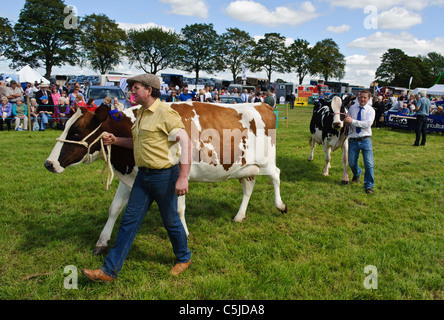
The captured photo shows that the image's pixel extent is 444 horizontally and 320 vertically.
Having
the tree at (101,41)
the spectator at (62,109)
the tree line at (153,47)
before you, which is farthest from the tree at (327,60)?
the spectator at (62,109)

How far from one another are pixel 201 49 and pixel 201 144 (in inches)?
2784

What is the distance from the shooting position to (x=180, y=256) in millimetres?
3277

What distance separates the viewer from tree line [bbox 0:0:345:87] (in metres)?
46.5

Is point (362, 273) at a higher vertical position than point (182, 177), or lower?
lower

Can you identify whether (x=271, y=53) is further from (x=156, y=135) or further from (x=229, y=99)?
(x=156, y=135)

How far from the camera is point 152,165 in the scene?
2857 millimetres

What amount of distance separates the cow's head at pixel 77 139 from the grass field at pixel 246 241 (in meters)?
1.11

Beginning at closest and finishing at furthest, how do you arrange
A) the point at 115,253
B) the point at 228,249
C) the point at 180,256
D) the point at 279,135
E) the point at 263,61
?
the point at 115,253
the point at 180,256
the point at 228,249
the point at 279,135
the point at 263,61

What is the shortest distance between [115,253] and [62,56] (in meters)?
54.9

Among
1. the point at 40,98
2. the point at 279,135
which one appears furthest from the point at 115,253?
the point at 40,98

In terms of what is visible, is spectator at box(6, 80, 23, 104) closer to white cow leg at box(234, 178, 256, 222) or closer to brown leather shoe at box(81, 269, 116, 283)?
white cow leg at box(234, 178, 256, 222)

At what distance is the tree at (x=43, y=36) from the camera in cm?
4588

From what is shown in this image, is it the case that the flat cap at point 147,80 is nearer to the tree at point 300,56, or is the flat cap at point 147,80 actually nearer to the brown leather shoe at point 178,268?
the brown leather shoe at point 178,268

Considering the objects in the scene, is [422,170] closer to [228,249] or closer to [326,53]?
[228,249]
